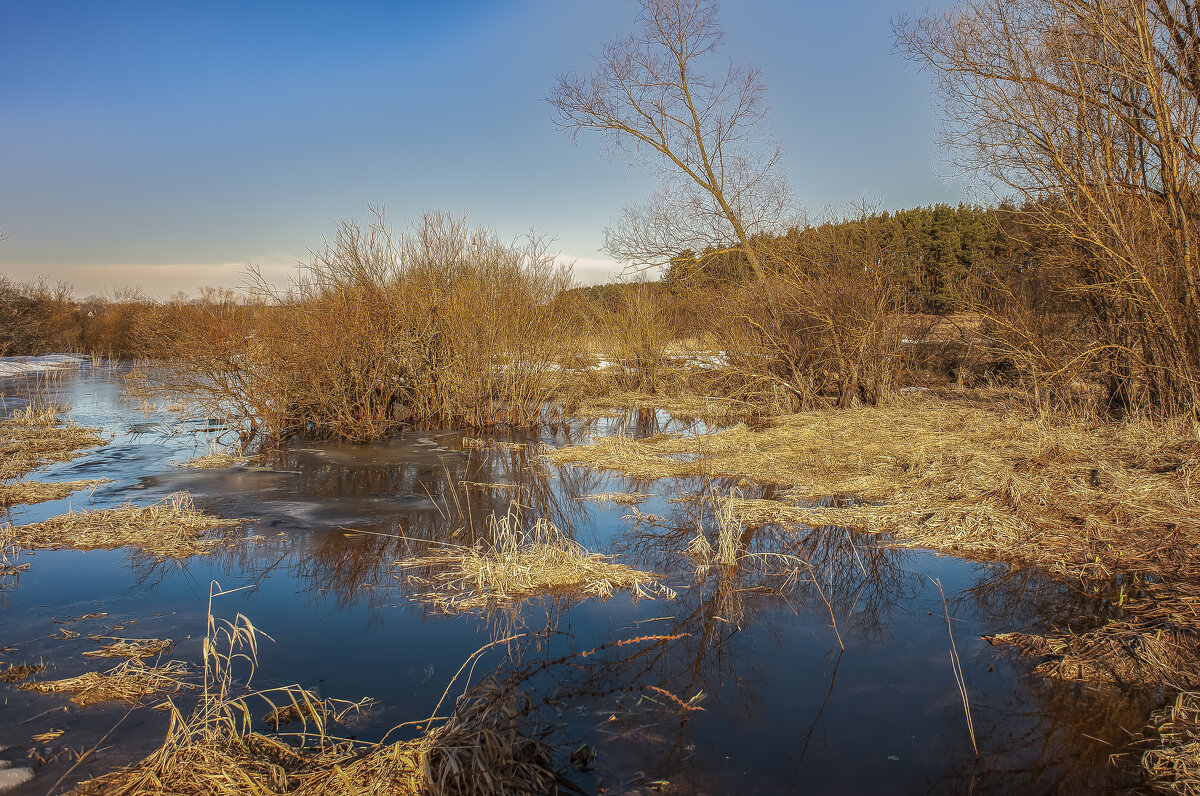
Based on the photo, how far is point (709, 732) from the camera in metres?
3.40

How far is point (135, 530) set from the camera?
636cm

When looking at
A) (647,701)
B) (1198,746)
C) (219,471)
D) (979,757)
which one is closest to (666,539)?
(647,701)

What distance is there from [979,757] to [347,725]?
2895 mm

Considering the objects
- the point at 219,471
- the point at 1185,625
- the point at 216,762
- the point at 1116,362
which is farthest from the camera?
the point at 1116,362

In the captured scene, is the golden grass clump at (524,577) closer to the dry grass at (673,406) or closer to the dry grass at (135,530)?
the dry grass at (135,530)

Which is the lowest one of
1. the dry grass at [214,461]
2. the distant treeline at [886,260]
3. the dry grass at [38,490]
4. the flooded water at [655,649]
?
the flooded water at [655,649]

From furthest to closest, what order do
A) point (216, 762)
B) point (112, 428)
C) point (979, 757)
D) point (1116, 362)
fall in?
point (112, 428), point (1116, 362), point (979, 757), point (216, 762)

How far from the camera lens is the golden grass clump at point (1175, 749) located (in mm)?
2940

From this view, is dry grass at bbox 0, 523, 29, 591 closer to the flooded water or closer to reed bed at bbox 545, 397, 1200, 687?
the flooded water

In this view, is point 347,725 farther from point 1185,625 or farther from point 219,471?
point 219,471

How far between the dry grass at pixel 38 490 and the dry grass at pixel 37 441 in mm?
758

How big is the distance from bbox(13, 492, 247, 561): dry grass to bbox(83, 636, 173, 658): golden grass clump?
1.72 m

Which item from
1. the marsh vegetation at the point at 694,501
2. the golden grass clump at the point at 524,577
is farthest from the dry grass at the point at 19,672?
the golden grass clump at the point at 524,577

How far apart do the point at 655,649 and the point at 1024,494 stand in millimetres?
4296
